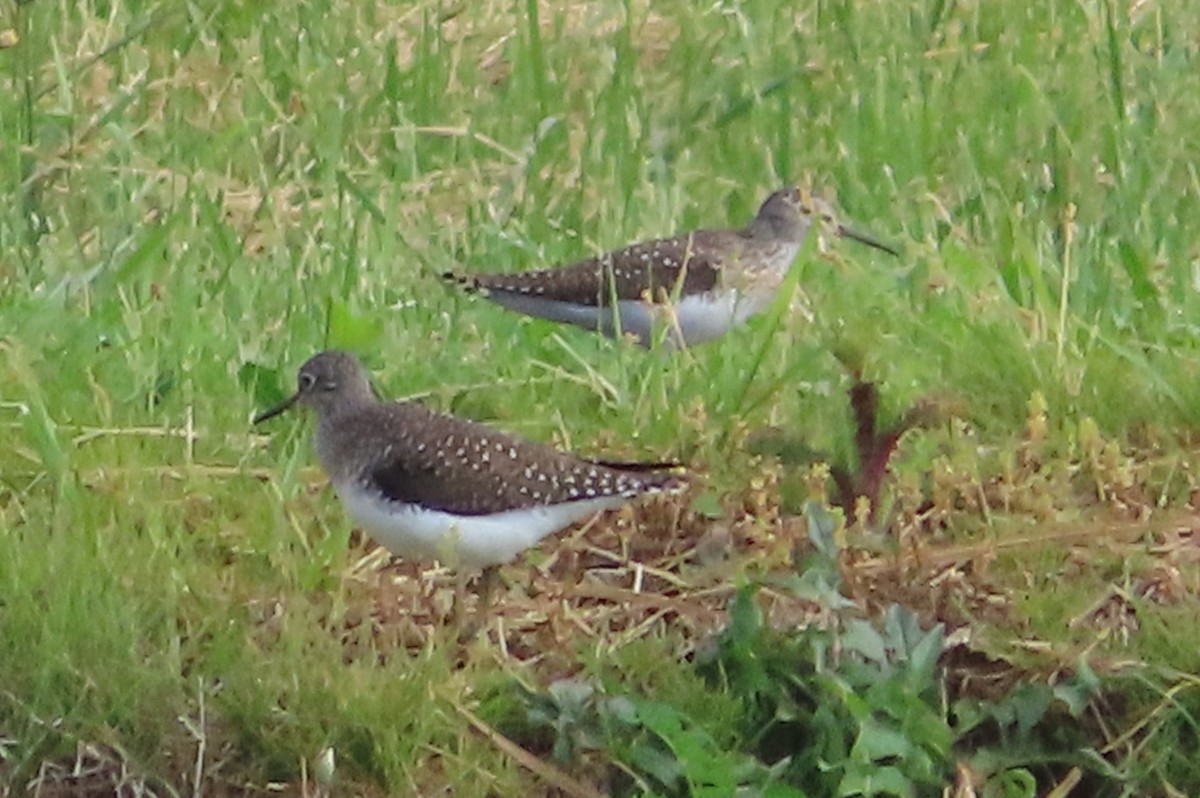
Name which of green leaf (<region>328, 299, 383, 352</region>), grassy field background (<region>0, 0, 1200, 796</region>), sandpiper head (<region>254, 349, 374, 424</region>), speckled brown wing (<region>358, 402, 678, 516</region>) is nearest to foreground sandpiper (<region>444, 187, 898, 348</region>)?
grassy field background (<region>0, 0, 1200, 796</region>)

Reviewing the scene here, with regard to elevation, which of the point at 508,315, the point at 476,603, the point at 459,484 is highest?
the point at 459,484

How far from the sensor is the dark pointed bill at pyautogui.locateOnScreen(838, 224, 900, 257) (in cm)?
688

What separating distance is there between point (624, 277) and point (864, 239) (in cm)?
76

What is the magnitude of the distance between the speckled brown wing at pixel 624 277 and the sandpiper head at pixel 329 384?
127cm

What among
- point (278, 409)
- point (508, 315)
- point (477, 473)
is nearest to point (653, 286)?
A: point (508, 315)

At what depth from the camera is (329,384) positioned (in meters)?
5.29

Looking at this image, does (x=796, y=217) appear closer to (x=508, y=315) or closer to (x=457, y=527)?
(x=508, y=315)

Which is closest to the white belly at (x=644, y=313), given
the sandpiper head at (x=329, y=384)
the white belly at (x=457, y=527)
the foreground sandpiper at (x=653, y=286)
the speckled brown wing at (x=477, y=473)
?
the foreground sandpiper at (x=653, y=286)

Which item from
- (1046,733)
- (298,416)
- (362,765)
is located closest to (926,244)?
(298,416)

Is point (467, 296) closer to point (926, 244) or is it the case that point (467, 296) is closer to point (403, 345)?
point (403, 345)

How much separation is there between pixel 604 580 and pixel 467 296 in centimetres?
213

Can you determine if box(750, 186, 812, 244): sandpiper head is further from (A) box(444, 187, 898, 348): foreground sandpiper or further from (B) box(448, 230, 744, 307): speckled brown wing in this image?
(B) box(448, 230, 744, 307): speckled brown wing

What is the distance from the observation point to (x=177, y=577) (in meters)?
4.62

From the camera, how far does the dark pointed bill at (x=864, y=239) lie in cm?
688
